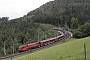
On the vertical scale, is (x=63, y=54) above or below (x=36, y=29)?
above

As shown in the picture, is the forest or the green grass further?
the forest

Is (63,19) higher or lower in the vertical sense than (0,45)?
higher

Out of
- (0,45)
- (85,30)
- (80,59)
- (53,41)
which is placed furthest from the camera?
(0,45)

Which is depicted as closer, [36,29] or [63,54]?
[63,54]

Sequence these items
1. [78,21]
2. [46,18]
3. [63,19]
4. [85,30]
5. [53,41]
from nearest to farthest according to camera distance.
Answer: [53,41], [85,30], [78,21], [63,19], [46,18]

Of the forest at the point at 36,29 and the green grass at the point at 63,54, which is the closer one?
the green grass at the point at 63,54

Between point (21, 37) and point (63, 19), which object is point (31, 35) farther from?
point (63, 19)

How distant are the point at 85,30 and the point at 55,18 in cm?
9093

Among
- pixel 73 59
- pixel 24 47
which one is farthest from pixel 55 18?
pixel 73 59

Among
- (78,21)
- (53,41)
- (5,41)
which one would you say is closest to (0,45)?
(5,41)

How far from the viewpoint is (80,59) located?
17688 millimetres

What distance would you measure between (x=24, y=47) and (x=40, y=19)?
13588 cm

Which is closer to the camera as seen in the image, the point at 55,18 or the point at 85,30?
the point at 85,30

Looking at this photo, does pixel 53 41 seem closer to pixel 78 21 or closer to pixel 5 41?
pixel 5 41
